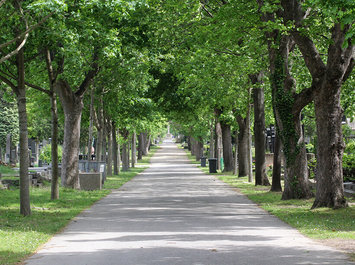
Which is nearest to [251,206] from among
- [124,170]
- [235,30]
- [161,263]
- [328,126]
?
[328,126]

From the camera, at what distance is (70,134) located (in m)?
24.4

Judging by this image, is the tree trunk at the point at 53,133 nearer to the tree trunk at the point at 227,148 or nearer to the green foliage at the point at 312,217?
the green foliage at the point at 312,217

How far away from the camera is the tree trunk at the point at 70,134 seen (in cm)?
2425

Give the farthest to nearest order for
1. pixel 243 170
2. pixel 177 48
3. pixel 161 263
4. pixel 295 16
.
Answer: pixel 243 170
pixel 177 48
pixel 295 16
pixel 161 263

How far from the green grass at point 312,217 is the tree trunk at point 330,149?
442 millimetres

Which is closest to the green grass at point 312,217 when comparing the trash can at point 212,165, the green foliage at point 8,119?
the trash can at point 212,165

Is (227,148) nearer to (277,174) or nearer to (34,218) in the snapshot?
(277,174)

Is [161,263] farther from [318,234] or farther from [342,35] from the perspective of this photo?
[342,35]

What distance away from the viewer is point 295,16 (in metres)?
17.5

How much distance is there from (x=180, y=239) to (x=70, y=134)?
14.2 meters

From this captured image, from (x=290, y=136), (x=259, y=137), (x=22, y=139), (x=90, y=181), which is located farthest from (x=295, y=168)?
(x=90, y=181)

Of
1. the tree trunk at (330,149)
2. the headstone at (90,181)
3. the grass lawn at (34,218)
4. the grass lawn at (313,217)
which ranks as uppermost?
the tree trunk at (330,149)

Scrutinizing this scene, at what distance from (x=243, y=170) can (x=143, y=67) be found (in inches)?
462

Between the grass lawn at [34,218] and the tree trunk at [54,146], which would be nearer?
the grass lawn at [34,218]
